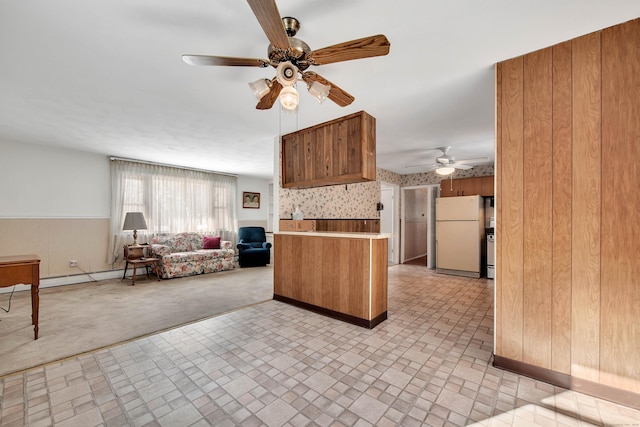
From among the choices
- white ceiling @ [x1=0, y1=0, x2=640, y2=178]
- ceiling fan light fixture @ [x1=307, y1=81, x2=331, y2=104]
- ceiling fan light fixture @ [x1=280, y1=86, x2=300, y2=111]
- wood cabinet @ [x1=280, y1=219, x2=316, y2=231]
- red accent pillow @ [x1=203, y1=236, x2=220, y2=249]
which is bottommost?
red accent pillow @ [x1=203, y1=236, x2=220, y2=249]

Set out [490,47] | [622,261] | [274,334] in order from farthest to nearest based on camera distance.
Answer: [274,334] < [490,47] < [622,261]

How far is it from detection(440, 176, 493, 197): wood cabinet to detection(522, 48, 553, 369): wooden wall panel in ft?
13.0

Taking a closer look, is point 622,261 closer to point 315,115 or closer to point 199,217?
point 315,115

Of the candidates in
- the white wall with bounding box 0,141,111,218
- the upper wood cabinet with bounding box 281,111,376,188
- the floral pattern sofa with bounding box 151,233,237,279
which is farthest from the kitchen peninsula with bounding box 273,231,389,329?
the white wall with bounding box 0,141,111,218

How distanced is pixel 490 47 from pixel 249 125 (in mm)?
2811

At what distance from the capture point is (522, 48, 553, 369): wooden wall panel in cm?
189

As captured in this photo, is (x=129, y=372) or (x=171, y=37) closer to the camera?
(x=171, y=37)

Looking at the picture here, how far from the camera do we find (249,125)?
11.9 ft

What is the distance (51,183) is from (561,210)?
23.6 feet

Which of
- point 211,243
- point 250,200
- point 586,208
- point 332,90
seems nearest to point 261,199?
point 250,200

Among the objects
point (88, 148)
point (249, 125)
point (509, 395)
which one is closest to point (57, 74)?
point (249, 125)

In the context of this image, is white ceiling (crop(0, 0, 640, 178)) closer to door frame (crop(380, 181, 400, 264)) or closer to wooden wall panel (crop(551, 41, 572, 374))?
wooden wall panel (crop(551, 41, 572, 374))

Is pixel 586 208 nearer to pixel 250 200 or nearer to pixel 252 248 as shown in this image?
pixel 252 248

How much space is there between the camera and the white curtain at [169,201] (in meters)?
5.40
